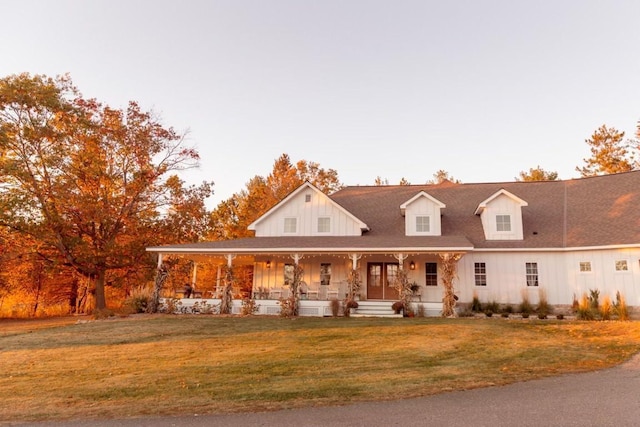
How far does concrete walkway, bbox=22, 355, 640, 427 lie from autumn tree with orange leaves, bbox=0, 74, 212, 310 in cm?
2072

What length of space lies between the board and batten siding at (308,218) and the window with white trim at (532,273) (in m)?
8.75

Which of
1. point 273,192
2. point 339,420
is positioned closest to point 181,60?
point 273,192

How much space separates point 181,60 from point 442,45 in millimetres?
14018

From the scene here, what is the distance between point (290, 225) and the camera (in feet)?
79.8

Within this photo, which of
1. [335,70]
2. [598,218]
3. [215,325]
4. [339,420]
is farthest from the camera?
[335,70]

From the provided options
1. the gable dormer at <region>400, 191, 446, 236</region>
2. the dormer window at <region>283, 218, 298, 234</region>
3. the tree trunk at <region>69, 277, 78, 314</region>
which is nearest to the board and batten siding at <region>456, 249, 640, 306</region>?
the gable dormer at <region>400, 191, 446, 236</region>

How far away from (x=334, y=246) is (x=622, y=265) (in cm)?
1313

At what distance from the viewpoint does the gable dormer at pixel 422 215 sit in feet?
75.4

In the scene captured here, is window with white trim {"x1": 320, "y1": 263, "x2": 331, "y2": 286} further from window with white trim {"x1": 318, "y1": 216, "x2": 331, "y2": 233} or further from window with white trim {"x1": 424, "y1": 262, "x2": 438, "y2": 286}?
window with white trim {"x1": 424, "y1": 262, "x2": 438, "y2": 286}

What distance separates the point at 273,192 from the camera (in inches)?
1549

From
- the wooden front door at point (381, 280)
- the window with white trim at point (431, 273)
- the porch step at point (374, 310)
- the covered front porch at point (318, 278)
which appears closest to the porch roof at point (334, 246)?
the covered front porch at point (318, 278)

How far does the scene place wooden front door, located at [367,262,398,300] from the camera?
22.5m

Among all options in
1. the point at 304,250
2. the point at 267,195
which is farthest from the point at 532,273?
the point at 267,195

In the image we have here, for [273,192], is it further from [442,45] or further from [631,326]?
[631,326]
